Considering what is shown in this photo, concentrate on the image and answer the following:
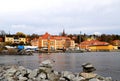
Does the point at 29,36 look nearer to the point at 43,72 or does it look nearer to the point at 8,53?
the point at 8,53

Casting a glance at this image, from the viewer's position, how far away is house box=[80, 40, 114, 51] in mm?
158750

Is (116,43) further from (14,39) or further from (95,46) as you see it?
(14,39)

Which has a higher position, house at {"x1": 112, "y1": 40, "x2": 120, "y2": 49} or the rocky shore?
house at {"x1": 112, "y1": 40, "x2": 120, "y2": 49}

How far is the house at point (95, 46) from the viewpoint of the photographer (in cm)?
15875

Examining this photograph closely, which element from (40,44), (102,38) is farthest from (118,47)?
(40,44)

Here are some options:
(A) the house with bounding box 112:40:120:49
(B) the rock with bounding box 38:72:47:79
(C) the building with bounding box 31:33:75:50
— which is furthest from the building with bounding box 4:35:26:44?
(B) the rock with bounding box 38:72:47:79

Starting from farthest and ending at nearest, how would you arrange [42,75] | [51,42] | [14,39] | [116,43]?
[116,43], [14,39], [51,42], [42,75]

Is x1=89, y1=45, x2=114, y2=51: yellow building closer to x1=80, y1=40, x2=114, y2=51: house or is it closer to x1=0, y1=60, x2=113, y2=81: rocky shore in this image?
x1=80, y1=40, x2=114, y2=51: house

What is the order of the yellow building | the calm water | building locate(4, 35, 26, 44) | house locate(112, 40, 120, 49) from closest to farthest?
the calm water, building locate(4, 35, 26, 44), the yellow building, house locate(112, 40, 120, 49)

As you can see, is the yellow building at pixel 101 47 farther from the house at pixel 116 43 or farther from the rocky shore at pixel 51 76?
the rocky shore at pixel 51 76

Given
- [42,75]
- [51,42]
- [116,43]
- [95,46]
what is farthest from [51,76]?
[116,43]

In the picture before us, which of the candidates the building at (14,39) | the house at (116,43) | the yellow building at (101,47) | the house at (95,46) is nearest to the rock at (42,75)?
the building at (14,39)

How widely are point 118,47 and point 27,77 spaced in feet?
547

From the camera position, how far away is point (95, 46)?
529ft
